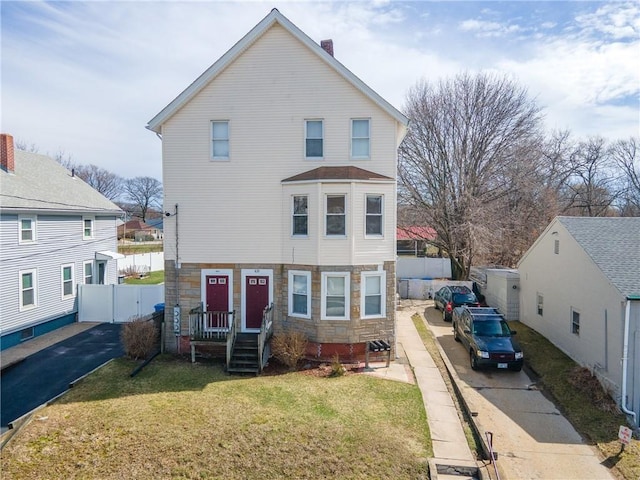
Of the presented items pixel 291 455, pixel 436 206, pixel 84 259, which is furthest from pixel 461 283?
pixel 84 259

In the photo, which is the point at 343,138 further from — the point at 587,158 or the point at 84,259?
the point at 587,158

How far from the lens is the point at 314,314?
13.9 m

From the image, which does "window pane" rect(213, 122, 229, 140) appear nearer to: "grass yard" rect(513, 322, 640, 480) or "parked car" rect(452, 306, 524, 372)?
"parked car" rect(452, 306, 524, 372)

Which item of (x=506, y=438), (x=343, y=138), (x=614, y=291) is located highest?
(x=343, y=138)

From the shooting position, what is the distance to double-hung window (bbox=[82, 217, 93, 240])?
69.0 feet

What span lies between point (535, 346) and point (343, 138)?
38.6 feet

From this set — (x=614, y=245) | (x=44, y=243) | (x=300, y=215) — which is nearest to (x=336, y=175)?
(x=300, y=215)

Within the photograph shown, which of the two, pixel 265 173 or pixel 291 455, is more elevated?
Answer: pixel 265 173

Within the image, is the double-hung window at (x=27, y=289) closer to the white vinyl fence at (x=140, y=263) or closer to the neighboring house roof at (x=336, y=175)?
the neighboring house roof at (x=336, y=175)

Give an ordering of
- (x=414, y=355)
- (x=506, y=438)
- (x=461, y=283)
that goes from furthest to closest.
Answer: (x=461, y=283)
(x=414, y=355)
(x=506, y=438)

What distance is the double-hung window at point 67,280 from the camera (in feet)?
63.2

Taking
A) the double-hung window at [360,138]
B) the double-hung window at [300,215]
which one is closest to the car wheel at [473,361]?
the double-hung window at [300,215]

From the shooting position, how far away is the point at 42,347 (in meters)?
15.8

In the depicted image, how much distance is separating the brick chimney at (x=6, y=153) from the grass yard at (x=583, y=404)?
957 inches
